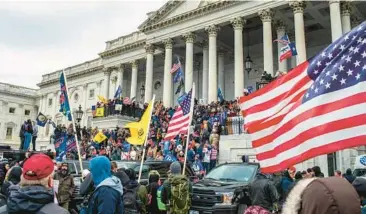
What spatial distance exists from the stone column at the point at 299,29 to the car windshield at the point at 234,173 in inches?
666

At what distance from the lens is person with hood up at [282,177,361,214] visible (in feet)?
5.89

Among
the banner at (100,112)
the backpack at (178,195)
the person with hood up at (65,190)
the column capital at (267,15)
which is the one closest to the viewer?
the backpack at (178,195)

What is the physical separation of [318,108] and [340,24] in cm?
2296

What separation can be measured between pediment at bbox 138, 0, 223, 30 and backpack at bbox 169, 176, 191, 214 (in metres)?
27.1

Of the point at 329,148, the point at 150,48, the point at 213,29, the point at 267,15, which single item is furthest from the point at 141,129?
the point at 150,48

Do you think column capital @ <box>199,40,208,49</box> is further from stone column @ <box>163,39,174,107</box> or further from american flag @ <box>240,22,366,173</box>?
american flag @ <box>240,22,366,173</box>

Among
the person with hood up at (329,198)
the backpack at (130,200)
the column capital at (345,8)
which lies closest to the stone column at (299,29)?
the column capital at (345,8)

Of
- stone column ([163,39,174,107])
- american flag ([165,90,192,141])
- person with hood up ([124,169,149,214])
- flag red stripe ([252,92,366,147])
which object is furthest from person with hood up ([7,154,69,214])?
stone column ([163,39,174,107])

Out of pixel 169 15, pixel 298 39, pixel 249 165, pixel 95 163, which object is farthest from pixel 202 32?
pixel 95 163

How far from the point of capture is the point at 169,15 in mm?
35562

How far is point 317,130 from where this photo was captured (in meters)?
4.16

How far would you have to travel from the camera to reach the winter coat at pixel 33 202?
2793mm

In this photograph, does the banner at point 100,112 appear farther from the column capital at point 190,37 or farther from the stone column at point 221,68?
the stone column at point 221,68

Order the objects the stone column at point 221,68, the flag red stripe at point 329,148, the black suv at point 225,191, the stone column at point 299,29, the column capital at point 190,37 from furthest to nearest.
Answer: the stone column at point 221,68
the column capital at point 190,37
the stone column at point 299,29
the black suv at point 225,191
the flag red stripe at point 329,148
